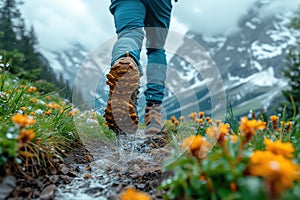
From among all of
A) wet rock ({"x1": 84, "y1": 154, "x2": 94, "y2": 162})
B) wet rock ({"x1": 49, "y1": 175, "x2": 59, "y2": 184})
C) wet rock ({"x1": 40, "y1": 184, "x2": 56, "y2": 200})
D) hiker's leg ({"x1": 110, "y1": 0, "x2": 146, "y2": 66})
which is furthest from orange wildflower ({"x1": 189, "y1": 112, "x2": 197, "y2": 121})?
wet rock ({"x1": 40, "y1": 184, "x2": 56, "y2": 200})

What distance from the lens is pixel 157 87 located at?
10.6ft

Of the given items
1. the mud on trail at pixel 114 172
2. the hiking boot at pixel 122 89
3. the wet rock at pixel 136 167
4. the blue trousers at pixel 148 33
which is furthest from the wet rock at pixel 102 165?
the blue trousers at pixel 148 33

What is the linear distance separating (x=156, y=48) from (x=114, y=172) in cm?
184

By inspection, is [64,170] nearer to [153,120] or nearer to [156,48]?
[153,120]

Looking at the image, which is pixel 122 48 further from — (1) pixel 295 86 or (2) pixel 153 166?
(1) pixel 295 86

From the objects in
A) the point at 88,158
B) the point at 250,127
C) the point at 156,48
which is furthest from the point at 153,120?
the point at 250,127

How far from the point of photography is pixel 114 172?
1.88 m

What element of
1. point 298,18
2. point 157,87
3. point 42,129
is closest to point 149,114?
point 157,87

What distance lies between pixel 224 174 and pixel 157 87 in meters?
2.29

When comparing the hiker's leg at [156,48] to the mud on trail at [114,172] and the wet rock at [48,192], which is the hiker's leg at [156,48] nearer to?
the mud on trail at [114,172]

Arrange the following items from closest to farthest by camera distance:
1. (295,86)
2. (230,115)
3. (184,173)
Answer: (184,173) < (230,115) < (295,86)

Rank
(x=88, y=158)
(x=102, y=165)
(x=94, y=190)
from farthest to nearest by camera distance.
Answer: (x=88, y=158) → (x=102, y=165) → (x=94, y=190)

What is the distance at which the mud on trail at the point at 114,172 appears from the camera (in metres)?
1.50

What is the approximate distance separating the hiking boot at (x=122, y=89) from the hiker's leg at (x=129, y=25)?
21 cm
